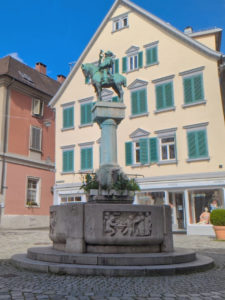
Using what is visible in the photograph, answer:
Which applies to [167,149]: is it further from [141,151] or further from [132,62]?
[132,62]

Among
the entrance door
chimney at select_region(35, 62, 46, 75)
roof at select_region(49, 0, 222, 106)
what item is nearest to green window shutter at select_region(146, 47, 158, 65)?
roof at select_region(49, 0, 222, 106)

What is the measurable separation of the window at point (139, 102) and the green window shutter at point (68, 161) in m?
5.43

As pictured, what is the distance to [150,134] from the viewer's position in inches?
781

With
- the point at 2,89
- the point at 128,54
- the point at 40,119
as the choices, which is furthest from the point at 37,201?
the point at 128,54

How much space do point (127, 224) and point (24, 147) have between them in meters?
19.4

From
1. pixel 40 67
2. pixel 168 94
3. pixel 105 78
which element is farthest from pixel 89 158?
pixel 40 67

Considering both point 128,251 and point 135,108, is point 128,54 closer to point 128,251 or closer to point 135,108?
point 135,108

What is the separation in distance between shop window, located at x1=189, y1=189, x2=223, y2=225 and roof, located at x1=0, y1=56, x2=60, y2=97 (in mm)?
15487

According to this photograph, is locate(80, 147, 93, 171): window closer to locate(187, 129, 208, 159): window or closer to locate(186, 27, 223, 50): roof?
locate(187, 129, 208, 159): window

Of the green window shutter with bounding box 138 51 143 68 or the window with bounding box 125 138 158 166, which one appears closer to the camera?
the window with bounding box 125 138 158 166

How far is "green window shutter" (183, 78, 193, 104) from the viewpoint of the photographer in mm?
18859

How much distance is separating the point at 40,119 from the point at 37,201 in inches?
262

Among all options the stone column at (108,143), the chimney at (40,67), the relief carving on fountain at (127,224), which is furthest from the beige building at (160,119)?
the relief carving on fountain at (127,224)

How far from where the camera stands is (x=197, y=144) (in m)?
18.1
